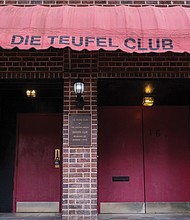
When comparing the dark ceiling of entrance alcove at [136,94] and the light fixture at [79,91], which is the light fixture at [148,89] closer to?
the dark ceiling of entrance alcove at [136,94]

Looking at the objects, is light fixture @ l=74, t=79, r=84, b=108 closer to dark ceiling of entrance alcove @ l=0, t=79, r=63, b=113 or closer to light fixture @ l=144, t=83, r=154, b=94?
light fixture @ l=144, t=83, r=154, b=94

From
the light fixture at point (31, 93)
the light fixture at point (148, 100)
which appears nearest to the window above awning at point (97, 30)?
the light fixture at point (31, 93)

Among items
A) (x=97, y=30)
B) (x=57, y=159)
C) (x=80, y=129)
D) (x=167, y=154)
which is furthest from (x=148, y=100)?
(x=97, y=30)

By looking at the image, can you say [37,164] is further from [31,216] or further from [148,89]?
[148,89]

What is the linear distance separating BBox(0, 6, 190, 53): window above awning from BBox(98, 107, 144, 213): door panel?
9.18ft

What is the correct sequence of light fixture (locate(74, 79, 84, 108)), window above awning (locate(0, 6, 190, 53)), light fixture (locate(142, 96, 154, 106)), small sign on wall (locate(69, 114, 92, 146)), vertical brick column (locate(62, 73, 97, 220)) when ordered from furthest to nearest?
light fixture (locate(142, 96, 154, 106)), small sign on wall (locate(69, 114, 92, 146)), light fixture (locate(74, 79, 84, 108)), vertical brick column (locate(62, 73, 97, 220)), window above awning (locate(0, 6, 190, 53))

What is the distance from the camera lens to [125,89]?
723cm

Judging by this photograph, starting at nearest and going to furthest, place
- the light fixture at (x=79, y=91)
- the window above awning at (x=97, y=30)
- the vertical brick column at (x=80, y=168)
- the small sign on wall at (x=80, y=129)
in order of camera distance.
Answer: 1. the window above awning at (x=97, y=30)
2. the vertical brick column at (x=80, y=168)
3. the light fixture at (x=79, y=91)
4. the small sign on wall at (x=80, y=129)

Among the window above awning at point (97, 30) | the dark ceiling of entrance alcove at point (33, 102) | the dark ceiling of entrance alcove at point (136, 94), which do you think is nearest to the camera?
the window above awning at point (97, 30)

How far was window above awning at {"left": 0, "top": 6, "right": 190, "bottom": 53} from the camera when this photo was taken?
15.8ft

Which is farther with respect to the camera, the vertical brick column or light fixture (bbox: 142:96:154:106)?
light fixture (bbox: 142:96:154:106)

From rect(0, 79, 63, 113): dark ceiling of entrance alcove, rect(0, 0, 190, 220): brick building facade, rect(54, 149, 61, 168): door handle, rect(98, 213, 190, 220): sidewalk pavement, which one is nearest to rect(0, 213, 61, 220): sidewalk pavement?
rect(98, 213, 190, 220): sidewalk pavement

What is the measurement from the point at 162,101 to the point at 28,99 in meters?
3.35

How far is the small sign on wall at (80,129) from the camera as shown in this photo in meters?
5.70
